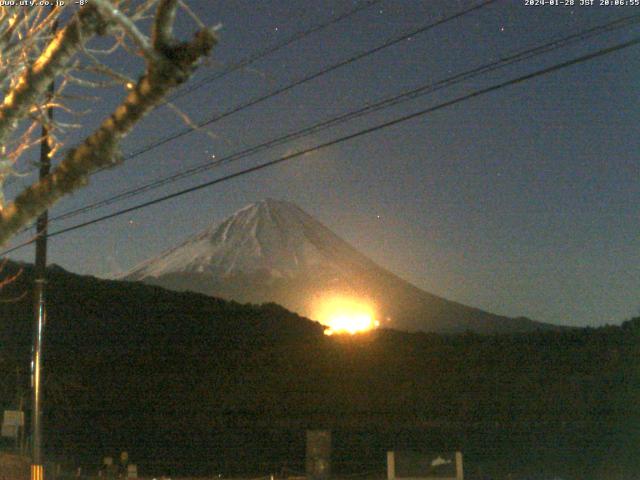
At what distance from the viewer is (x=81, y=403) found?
4047 centimetres

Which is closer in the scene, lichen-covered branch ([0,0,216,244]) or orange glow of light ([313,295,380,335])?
lichen-covered branch ([0,0,216,244])

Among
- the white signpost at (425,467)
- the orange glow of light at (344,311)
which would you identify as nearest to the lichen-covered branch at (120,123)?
the white signpost at (425,467)

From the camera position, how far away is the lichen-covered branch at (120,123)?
15.6ft

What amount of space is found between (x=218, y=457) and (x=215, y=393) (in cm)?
887

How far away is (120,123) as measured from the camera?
4.92m

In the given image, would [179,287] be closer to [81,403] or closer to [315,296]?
[315,296]

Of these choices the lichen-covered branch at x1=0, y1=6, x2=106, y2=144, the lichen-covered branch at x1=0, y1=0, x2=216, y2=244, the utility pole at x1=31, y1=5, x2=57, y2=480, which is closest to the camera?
the lichen-covered branch at x1=0, y1=0, x2=216, y2=244

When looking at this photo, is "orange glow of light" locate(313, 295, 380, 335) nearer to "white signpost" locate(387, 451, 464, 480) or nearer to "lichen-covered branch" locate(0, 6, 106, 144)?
"white signpost" locate(387, 451, 464, 480)

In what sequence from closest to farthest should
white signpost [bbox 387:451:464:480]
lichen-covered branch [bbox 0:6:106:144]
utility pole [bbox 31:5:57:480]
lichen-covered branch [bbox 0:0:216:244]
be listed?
lichen-covered branch [bbox 0:0:216:244] < lichen-covered branch [bbox 0:6:106:144] < white signpost [bbox 387:451:464:480] < utility pole [bbox 31:5:57:480]

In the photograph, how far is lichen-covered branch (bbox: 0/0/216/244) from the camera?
474 cm

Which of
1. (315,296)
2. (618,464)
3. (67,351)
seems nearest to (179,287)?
(315,296)

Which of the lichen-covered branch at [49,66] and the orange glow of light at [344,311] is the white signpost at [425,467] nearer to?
the lichen-covered branch at [49,66]

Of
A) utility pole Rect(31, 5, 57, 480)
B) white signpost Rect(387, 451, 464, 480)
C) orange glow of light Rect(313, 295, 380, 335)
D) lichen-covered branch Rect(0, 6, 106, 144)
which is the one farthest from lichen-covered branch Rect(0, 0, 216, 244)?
orange glow of light Rect(313, 295, 380, 335)

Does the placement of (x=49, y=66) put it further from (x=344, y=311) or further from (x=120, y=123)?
(x=344, y=311)
